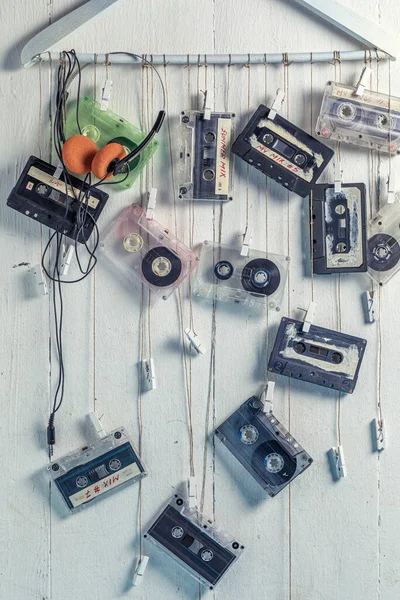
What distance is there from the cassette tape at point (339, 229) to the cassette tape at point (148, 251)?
0.45 meters

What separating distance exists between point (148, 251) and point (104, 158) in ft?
1.22

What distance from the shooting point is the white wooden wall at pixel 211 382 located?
259cm

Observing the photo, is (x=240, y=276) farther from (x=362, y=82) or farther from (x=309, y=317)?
(x=362, y=82)

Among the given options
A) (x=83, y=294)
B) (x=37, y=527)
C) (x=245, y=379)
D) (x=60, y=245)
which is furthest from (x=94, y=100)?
(x=37, y=527)

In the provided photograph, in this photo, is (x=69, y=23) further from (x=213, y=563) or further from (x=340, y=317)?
(x=213, y=563)

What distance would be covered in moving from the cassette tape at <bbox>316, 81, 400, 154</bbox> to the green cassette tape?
2.02 feet

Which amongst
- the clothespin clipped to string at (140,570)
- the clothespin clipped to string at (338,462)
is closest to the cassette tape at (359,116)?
the clothespin clipped to string at (338,462)

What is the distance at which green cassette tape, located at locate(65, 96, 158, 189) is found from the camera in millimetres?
2533

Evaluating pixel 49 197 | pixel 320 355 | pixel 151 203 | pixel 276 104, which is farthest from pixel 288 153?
pixel 49 197

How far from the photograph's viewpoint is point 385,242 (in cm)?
256

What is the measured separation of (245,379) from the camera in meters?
2.61

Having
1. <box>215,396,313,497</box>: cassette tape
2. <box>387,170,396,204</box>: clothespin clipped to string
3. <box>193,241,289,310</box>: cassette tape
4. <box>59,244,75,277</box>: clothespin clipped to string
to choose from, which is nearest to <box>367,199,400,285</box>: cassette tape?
<box>387,170,396,204</box>: clothespin clipped to string

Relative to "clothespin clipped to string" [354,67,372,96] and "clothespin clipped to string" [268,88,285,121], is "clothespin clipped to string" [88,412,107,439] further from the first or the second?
"clothespin clipped to string" [354,67,372,96]

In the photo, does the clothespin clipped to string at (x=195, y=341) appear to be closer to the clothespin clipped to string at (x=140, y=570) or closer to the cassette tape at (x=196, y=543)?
the cassette tape at (x=196, y=543)
